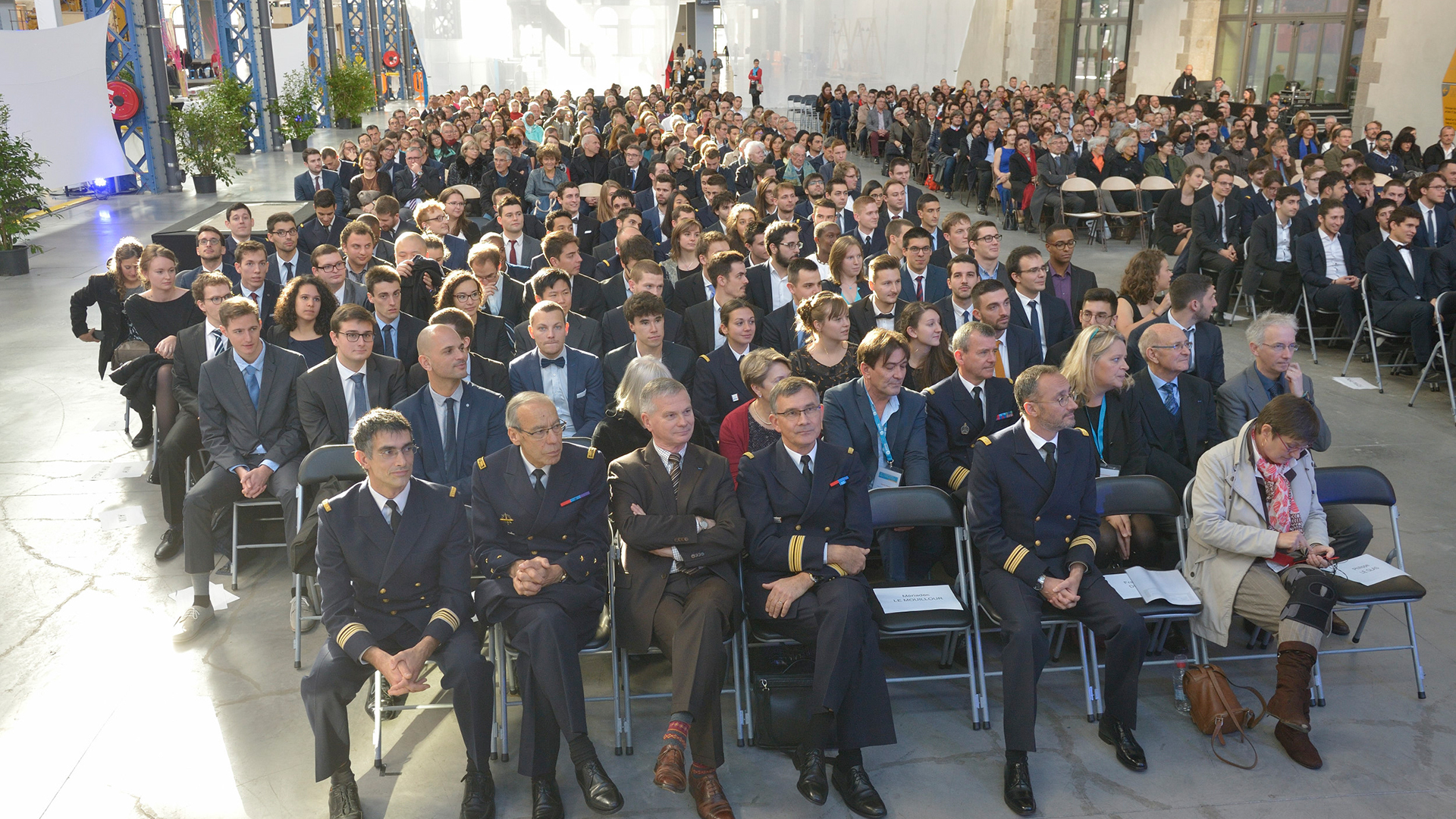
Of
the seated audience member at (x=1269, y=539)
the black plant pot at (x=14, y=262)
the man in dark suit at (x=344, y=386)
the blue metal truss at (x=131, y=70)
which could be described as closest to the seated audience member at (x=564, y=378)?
the man in dark suit at (x=344, y=386)

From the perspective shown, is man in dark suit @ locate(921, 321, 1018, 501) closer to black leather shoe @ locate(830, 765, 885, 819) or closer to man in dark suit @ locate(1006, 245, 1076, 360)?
man in dark suit @ locate(1006, 245, 1076, 360)

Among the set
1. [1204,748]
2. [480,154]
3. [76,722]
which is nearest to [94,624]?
[76,722]

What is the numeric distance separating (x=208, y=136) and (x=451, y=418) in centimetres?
1548

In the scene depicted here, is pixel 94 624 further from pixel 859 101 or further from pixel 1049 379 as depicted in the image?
pixel 859 101

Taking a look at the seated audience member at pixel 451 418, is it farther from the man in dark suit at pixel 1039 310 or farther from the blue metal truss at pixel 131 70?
the blue metal truss at pixel 131 70

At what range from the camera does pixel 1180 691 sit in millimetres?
4090

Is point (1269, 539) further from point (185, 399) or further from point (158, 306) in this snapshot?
point (158, 306)

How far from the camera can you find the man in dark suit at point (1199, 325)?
546 cm

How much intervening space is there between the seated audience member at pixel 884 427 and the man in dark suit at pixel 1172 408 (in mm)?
1092

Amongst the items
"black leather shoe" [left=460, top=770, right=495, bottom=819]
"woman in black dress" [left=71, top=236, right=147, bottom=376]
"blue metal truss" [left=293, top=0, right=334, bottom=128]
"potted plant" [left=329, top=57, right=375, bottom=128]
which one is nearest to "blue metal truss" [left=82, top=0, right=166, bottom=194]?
"blue metal truss" [left=293, top=0, right=334, bottom=128]

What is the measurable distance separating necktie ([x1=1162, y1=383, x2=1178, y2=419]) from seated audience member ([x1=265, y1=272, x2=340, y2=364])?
422 cm

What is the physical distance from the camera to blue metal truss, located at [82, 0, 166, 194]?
54.6 ft

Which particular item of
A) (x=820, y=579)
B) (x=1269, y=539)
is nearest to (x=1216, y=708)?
(x=1269, y=539)

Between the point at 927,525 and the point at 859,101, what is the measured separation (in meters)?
19.7
